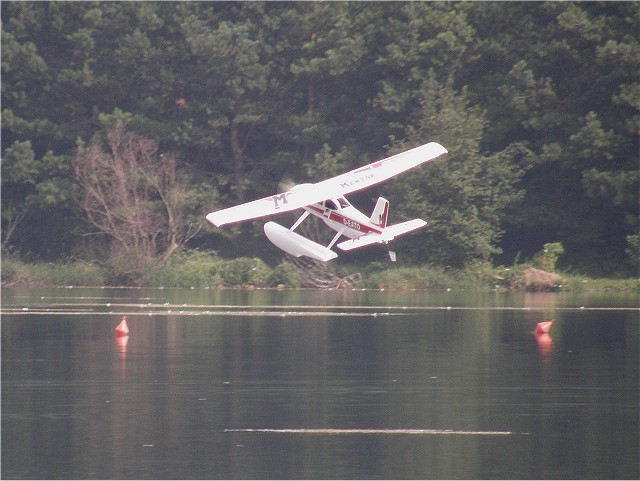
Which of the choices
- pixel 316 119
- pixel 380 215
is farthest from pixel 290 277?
pixel 380 215

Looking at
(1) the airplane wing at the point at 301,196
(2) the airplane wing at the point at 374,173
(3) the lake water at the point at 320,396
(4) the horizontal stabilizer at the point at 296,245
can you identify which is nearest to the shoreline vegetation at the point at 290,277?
(2) the airplane wing at the point at 374,173

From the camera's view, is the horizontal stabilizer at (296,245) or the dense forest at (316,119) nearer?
the horizontal stabilizer at (296,245)

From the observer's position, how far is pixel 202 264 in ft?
147

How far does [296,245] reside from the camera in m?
26.3

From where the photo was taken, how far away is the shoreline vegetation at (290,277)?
135ft

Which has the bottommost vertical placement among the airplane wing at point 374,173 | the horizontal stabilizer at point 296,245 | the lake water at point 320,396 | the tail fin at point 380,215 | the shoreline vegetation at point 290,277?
the lake water at point 320,396

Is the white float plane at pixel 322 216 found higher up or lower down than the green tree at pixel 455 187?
lower down

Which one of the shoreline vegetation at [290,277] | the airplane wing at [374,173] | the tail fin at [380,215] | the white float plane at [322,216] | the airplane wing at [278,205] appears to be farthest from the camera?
the shoreline vegetation at [290,277]

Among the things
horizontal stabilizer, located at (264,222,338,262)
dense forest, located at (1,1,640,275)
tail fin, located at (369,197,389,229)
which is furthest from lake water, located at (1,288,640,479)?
dense forest, located at (1,1,640,275)

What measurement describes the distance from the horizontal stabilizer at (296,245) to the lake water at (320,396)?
1706 millimetres

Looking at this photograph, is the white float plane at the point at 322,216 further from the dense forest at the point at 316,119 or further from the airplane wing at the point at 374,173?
the dense forest at the point at 316,119

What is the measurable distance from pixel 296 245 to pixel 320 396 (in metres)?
10.8

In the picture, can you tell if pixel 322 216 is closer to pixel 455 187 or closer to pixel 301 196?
pixel 301 196

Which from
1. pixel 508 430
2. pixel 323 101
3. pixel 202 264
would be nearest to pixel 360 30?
pixel 323 101
